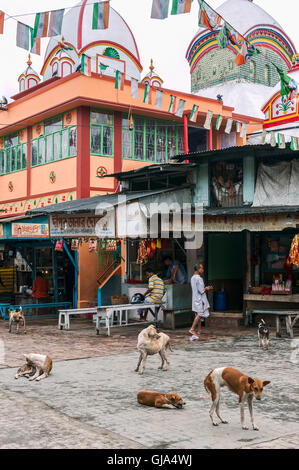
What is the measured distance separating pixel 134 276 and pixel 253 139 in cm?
827

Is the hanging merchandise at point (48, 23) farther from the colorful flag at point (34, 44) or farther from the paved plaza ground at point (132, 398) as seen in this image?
the paved plaza ground at point (132, 398)

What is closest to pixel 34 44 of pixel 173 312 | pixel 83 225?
pixel 83 225

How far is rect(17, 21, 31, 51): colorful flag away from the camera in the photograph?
11.7 meters

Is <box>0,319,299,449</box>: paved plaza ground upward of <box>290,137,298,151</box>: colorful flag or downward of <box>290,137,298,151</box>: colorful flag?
downward

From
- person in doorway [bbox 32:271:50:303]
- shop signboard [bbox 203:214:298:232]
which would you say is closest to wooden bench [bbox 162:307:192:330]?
shop signboard [bbox 203:214:298:232]

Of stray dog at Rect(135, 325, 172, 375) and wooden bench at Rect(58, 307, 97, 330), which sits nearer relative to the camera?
stray dog at Rect(135, 325, 172, 375)

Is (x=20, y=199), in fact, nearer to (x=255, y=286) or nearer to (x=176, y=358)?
(x=255, y=286)

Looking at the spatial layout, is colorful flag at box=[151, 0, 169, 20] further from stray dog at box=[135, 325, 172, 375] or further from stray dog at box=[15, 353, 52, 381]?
stray dog at box=[15, 353, 52, 381]

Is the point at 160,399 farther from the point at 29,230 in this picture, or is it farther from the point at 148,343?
the point at 29,230

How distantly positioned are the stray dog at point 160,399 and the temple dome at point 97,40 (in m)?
18.4

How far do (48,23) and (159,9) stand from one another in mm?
2617

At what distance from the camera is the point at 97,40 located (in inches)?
938

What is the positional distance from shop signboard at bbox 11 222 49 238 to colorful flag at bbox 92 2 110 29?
6.44 m

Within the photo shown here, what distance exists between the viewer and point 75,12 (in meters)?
24.5
